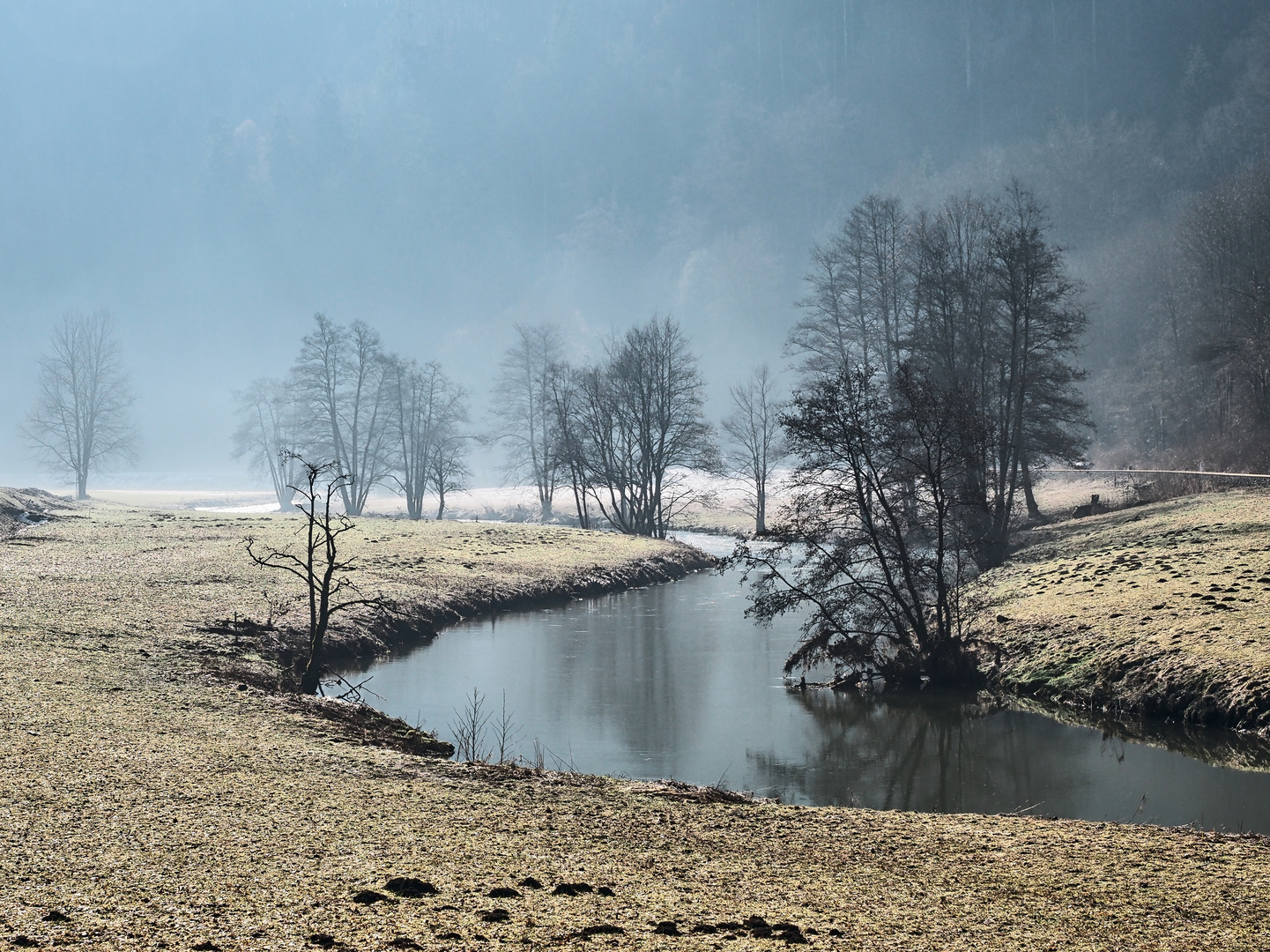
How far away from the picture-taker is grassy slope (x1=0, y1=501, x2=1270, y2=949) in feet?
18.7

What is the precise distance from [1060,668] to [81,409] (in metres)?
78.2

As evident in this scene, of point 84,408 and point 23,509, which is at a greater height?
point 84,408

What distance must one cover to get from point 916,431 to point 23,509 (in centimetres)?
3957

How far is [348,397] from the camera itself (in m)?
66.2

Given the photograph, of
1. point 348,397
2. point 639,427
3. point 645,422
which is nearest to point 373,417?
point 348,397

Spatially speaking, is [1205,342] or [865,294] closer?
[865,294]

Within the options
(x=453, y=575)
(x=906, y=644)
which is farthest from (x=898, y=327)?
(x=906, y=644)

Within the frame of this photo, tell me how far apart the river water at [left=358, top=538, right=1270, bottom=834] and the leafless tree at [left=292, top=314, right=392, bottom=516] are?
4293 cm

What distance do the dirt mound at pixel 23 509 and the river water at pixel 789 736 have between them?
22.5 metres

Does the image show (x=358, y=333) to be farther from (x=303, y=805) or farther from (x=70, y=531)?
(x=303, y=805)

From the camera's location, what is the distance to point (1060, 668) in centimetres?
1706

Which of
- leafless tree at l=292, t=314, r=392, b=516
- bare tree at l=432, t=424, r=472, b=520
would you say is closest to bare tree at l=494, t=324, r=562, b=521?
bare tree at l=432, t=424, r=472, b=520

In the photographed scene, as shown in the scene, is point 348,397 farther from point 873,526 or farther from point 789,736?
point 789,736

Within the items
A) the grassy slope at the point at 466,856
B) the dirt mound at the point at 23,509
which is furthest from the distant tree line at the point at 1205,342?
the dirt mound at the point at 23,509
